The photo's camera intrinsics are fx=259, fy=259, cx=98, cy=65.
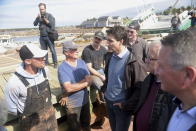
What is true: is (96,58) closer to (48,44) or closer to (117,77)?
(117,77)

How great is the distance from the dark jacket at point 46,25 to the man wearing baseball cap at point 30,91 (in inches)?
134

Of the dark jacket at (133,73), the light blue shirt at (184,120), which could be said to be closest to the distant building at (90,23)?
the dark jacket at (133,73)

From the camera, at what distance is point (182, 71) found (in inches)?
54.9

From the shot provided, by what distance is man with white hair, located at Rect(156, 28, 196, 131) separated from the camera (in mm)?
1362

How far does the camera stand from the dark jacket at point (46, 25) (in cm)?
684

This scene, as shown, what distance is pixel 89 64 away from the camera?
4.84m

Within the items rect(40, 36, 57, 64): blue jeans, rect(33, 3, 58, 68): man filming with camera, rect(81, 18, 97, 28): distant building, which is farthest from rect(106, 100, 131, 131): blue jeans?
rect(81, 18, 97, 28): distant building

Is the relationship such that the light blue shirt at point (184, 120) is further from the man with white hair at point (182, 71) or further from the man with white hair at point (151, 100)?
the man with white hair at point (151, 100)

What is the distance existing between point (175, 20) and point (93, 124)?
1319 centimetres

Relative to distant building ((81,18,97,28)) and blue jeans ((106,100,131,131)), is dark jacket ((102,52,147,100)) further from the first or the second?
distant building ((81,18,97,28))

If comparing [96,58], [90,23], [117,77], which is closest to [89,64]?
[96,58]

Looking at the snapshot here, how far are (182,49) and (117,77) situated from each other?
2112 mm

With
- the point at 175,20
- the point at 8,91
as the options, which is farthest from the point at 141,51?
the point at 175,20

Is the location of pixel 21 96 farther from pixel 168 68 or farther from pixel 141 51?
pixel 141 51
